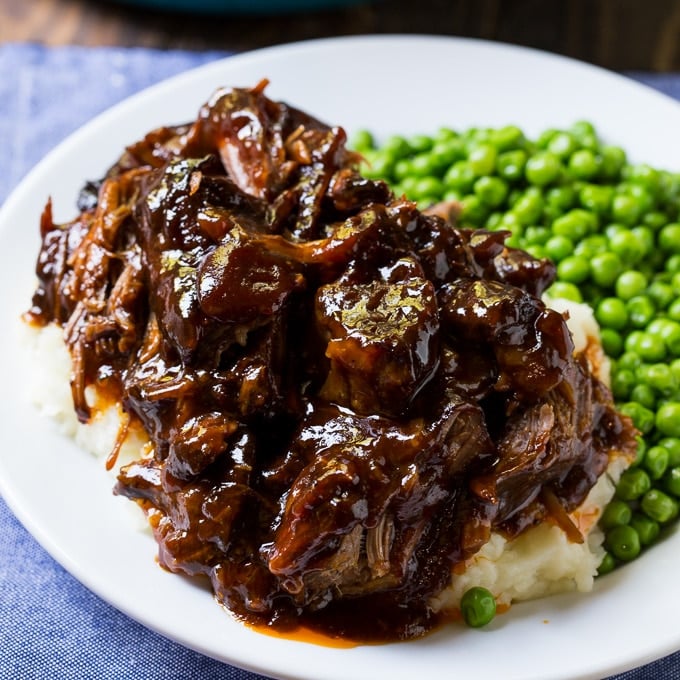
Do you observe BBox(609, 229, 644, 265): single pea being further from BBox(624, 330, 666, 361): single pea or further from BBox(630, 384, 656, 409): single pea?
BBox(630, 384, 656, 409): single pea

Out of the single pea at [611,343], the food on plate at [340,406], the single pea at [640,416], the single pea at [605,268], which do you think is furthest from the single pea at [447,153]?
the single pea at [640,416]

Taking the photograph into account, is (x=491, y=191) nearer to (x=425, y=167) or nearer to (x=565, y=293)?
(x=425, y=167)

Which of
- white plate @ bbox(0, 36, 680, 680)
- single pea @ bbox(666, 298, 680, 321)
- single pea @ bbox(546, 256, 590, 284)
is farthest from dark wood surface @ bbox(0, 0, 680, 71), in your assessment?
single pea @ bbox(666, 298, 680, 321)

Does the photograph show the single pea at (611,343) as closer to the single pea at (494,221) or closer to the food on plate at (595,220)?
the food on plate at (595,220)

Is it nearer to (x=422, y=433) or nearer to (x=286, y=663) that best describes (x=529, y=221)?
(x=422, y=433)

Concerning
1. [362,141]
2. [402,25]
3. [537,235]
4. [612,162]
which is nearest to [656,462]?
[537,235]

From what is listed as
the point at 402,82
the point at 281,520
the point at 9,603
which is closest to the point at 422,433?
the point at 281,520
